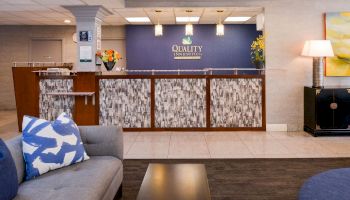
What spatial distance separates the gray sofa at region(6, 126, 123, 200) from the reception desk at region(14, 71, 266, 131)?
171 inches

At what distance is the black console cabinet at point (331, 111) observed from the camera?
7406 millimetres

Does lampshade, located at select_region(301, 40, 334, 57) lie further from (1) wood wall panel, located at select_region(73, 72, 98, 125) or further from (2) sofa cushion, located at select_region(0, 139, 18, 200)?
(2) sofa cushion, located at select_region(0, 139, 18, 200)

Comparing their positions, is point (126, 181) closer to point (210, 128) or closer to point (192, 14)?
point (210, 128)

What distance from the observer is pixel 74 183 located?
2912mm

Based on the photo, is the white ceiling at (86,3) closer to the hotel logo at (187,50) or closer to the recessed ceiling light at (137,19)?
the recessed ceiling light at (137,19)

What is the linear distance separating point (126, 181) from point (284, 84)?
4.74 metres

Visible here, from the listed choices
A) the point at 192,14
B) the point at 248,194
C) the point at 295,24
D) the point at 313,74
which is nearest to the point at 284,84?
the point at 313,74

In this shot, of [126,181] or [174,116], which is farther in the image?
[174,116]

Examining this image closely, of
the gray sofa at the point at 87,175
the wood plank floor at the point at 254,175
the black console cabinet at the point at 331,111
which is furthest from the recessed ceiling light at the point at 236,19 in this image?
the gray sofa at the point at 87,175

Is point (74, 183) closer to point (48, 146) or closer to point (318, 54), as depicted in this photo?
point (48, 146)

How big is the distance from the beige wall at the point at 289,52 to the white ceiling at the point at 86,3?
58 cm

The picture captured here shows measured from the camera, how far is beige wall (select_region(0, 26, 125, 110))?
13125 millimetres

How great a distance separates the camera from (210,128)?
27.0 feet

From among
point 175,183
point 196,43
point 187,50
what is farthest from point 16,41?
point 175,183
